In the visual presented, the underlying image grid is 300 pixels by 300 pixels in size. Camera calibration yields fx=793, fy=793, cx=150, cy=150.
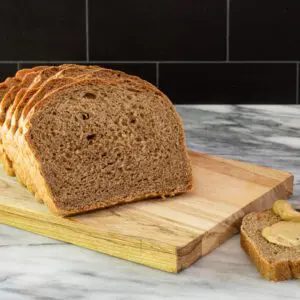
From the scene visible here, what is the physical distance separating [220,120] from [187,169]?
126cm

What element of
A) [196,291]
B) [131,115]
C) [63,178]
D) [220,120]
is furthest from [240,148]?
[196,291]

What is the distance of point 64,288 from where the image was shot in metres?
1.74

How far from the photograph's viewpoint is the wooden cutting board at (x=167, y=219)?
1866 mm

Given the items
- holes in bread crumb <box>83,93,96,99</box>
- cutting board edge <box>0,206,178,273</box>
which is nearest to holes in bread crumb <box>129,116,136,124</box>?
holes in bread crumb <box>83,93,96,99</box>

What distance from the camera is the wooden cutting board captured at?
1.87 m

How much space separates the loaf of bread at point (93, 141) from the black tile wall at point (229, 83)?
5.82 ft

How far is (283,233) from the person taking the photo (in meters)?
1.87
